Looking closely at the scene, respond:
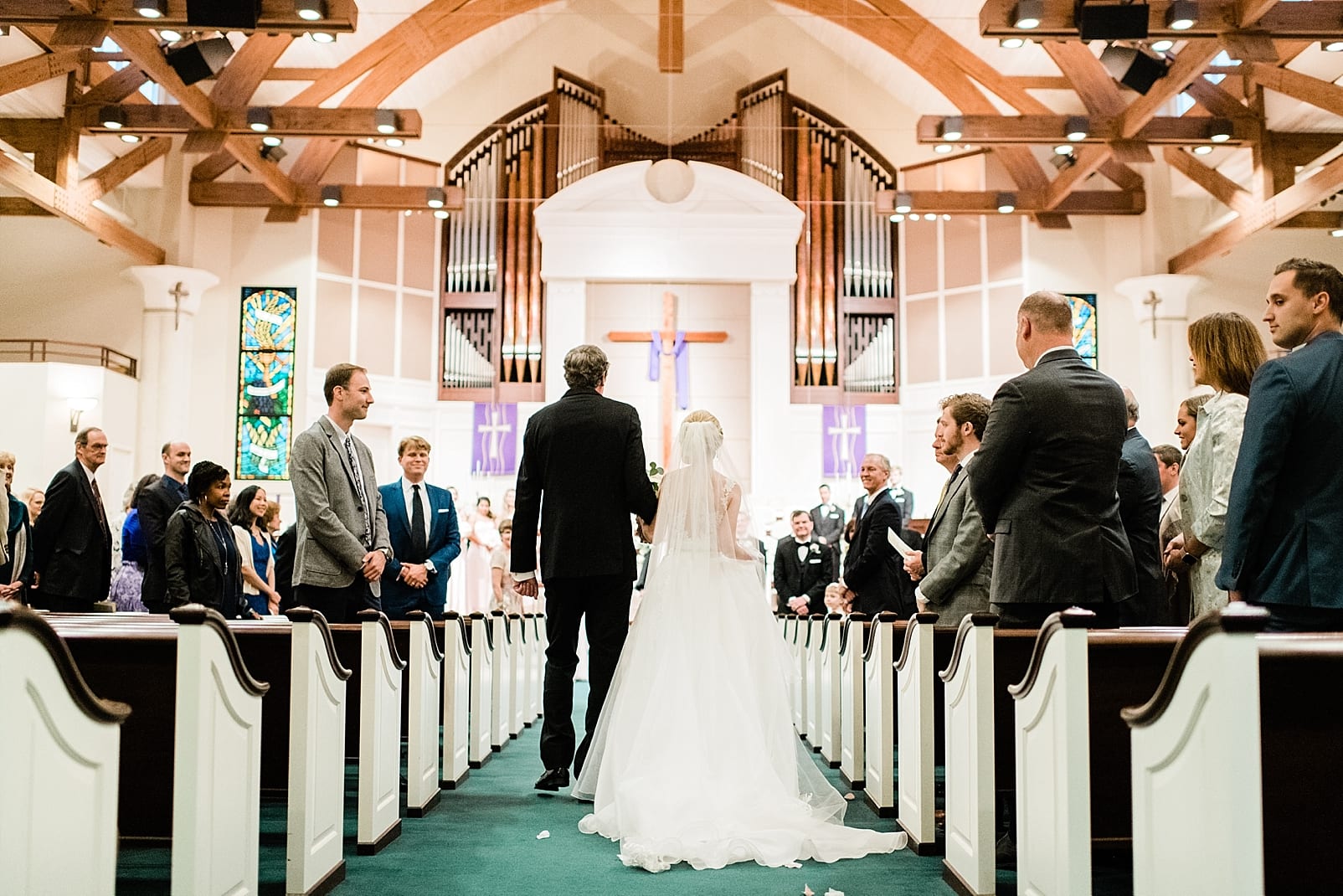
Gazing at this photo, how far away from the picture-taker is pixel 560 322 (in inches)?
560

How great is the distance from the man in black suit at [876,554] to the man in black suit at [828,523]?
14.5 ft

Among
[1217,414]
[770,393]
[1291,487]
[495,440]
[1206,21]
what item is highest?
[1206,21]

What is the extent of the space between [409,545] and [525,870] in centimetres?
303

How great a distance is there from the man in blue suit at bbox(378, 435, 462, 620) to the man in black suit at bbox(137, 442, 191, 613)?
1000 mm

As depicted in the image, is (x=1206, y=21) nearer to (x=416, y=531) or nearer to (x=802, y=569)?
(x=802, y=569)

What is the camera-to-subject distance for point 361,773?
12.2ft

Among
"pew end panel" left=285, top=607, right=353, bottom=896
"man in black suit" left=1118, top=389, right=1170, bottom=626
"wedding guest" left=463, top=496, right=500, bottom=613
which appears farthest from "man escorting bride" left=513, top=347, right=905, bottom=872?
"wedding guest" left=463, top=496, right=500, bottom=613

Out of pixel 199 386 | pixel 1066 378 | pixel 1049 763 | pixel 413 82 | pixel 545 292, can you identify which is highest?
pixel 413 82

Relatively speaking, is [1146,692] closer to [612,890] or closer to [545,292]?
[612,890]

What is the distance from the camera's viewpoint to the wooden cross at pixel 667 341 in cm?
1413

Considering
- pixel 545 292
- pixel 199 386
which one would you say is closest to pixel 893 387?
pixel 545 292

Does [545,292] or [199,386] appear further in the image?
Result: [545,292]

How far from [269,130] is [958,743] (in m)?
9.81

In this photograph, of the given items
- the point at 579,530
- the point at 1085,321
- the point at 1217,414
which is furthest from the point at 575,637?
the point at 1085,321
